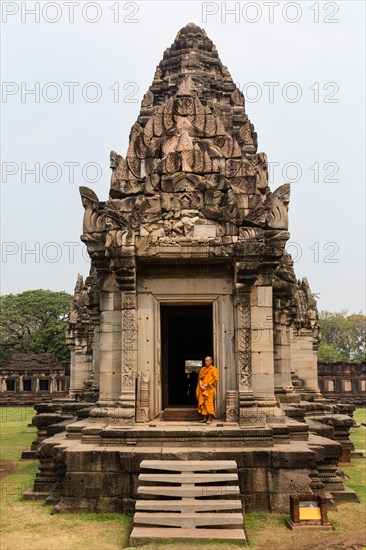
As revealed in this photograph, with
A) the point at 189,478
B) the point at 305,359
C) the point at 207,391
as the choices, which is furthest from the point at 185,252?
the point at 305,359

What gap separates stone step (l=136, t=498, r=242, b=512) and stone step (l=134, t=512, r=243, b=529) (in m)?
0.09

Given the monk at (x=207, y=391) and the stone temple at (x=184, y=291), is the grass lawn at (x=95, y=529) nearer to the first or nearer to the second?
the stone temple at (x=184, y=291)

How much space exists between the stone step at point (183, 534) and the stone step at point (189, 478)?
32.1 inches

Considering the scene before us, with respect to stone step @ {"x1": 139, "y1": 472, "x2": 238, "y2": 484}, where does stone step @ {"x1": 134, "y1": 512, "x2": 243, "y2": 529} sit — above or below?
below

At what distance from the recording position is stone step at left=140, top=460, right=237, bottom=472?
8.11m

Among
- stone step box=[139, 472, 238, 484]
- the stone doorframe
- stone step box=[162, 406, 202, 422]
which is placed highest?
the stone doorframe

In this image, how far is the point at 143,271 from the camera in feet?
33.4

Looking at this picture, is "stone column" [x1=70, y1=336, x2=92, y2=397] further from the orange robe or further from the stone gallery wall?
the stone gallery wall

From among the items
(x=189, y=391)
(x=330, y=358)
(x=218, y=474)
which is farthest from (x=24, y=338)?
(x=218, y=474)

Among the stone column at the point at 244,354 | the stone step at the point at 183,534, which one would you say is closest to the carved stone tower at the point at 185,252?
the stone column at the point at 244,354

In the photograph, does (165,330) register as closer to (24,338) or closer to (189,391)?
(189,391)

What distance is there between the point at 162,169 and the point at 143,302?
2.34m

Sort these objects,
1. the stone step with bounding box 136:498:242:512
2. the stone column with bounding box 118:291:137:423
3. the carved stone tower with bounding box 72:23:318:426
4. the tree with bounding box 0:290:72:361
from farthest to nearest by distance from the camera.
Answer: the tree with bounding box 0:290:72:361, the carved stone tower with bounding box 72:23:318:426, the stone column with bounding box 118:291:137:423, the stone step with bounding box 136:498:242:512

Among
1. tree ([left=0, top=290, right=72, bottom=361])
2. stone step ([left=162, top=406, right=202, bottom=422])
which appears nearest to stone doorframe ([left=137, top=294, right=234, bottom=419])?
stone step ([left=162, top=406, right=202, bottom=422])
